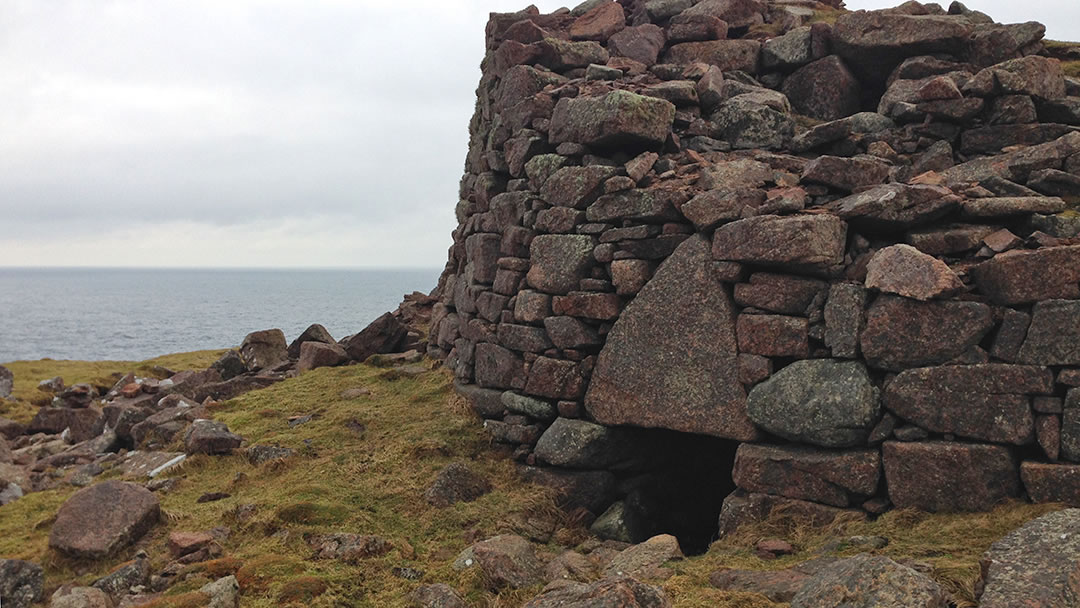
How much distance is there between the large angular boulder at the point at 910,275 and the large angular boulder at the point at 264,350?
16706 millimetres

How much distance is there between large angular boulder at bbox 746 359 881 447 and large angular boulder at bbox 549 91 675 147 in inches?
194

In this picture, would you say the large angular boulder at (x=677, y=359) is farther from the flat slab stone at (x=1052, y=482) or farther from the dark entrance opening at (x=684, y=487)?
the flat slab stone at (x=1052, y=482)

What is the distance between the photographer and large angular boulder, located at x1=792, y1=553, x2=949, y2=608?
592cm

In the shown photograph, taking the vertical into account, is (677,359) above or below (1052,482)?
above

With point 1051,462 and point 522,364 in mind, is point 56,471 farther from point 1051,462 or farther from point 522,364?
point 1051,462

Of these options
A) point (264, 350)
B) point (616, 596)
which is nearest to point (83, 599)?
point (616, 596)

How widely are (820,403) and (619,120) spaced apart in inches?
229

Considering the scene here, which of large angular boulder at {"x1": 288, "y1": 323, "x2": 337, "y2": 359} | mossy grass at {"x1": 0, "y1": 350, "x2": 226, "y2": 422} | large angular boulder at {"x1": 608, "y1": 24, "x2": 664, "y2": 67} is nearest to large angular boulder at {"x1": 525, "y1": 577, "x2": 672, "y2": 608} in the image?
large angular boulder at {"x1": 608, "y1": 24, "x2": 664, "y2": 67}

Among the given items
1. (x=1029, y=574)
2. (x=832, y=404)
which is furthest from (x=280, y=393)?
(x=1029, y=574)

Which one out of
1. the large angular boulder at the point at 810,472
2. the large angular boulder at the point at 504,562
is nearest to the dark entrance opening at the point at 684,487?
the large angular boulder at the point at 810,472

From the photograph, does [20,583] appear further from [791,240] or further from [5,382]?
[5,382]

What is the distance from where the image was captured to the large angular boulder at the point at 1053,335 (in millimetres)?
8617

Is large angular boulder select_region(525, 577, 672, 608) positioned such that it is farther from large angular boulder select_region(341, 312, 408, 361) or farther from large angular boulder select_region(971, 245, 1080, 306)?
large angular boulder select_region(341, 312, 408, 361)

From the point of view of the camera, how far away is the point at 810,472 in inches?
396
